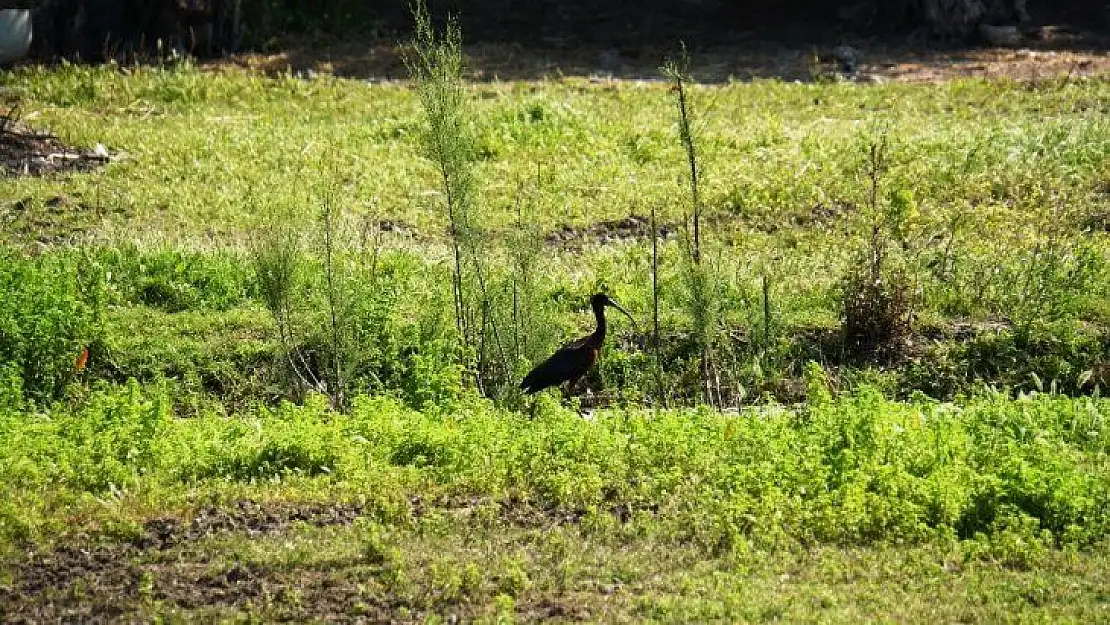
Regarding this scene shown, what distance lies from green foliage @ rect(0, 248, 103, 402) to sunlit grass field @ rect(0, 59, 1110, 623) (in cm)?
3

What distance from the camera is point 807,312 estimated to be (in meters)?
11.6

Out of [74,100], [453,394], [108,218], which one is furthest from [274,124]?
[453,394]

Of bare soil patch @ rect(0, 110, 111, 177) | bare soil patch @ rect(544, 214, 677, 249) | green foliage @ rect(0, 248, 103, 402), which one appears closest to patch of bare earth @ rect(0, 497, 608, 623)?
green foliage @ rect(0, 248, 103, 402)

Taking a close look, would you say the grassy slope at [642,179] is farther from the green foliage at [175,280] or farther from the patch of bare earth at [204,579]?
the patch of bare earth at [204,579]

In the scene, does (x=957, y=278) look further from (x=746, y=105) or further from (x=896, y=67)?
(x=896, y=67)

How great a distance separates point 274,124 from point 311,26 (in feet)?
15.9

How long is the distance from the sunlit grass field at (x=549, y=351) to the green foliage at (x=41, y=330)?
1.1 inches

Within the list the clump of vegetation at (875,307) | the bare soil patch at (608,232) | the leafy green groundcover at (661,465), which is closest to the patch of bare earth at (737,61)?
the bare soil patch at (608,232)

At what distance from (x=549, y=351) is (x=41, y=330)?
113 inches

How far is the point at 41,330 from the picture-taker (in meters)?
10.1

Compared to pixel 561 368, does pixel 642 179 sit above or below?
above

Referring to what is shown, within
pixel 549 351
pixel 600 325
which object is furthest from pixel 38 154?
pixel 600 325

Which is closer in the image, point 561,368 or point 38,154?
point 561,368

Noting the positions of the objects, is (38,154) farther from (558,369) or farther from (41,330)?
(558,369)
